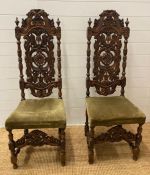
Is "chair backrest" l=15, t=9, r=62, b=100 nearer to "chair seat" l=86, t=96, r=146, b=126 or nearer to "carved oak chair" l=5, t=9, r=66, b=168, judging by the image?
"carved oak chair" l=5, t=9, r=66, b=168

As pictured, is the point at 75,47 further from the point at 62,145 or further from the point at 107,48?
the point at 62,145

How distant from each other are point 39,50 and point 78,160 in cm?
105

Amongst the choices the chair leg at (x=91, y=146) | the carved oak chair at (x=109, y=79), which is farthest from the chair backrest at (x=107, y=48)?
the chair leg at (x=91, y=146)

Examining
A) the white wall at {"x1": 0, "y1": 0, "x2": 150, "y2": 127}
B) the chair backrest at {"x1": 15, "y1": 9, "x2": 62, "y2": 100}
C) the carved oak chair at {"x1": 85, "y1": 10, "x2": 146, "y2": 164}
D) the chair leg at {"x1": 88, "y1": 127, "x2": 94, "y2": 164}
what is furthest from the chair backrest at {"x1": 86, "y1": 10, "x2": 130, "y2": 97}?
the chair leg at {"x1": 88, "y1": 127, "x2": 94, "y2": 164}

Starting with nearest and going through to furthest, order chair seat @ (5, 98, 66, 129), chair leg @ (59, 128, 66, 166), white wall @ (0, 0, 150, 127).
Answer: chair seat @ (5, 98, 66, 129), chair leg @ (59, 128, 66, 166), white wall @ (0, 0, 150, 127)

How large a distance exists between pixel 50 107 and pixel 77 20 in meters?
0.92

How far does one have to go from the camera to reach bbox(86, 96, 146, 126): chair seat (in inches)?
76.8

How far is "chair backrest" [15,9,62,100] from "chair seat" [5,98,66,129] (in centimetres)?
25

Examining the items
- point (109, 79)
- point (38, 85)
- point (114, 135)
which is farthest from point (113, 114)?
point (38, 85)

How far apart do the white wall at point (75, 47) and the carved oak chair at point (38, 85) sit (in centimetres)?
23

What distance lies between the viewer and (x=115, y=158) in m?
2.21

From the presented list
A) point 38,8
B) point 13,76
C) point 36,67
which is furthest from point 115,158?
point 38,8

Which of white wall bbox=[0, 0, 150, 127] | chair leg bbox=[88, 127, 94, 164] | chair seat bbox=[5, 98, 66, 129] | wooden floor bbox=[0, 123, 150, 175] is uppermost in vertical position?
white wall bbox=[0, 0, 150, 127]

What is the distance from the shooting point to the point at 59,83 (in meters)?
2.29
